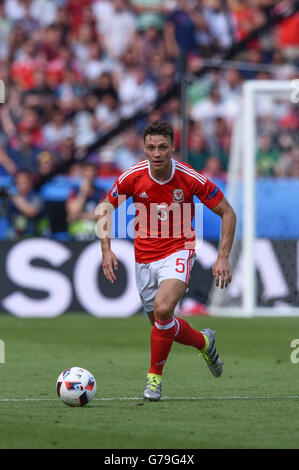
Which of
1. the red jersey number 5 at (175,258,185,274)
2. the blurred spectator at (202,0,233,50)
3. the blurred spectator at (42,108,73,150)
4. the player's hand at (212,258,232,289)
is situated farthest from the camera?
the blurred spectator at (202,0,233,50)

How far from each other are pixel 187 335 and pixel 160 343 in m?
0.42

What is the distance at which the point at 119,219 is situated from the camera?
14344 millimetres

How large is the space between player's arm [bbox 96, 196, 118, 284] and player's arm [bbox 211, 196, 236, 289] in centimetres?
76

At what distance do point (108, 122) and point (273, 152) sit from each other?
10.9 ft

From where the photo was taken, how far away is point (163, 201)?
7.63 m

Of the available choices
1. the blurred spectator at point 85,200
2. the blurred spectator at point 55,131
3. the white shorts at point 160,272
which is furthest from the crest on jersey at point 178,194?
the blurred spectator at point 55,131

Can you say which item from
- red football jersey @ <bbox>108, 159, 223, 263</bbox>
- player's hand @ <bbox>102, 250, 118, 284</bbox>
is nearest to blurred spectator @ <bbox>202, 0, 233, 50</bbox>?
red football jersey @ <bbox>108, 159, 223, 263</bbox>

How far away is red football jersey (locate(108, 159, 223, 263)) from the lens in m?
7.61

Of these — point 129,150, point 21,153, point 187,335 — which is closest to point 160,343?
point 187,335

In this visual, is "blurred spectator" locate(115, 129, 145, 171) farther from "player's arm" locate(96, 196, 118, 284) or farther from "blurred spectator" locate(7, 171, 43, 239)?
"player's arm" locate(96, 196, 118, 284)

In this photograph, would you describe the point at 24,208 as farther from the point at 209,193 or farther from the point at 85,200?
the point at 209,193

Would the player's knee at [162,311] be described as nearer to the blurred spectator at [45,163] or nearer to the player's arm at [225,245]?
the player's arm at [225,245]

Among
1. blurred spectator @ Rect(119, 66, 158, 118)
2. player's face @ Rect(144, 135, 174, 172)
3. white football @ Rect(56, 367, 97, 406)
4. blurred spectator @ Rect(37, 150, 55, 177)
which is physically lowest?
white football @ Rect(56, 367, 97, 406)

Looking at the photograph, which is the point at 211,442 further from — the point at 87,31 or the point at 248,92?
the point at 87,31
